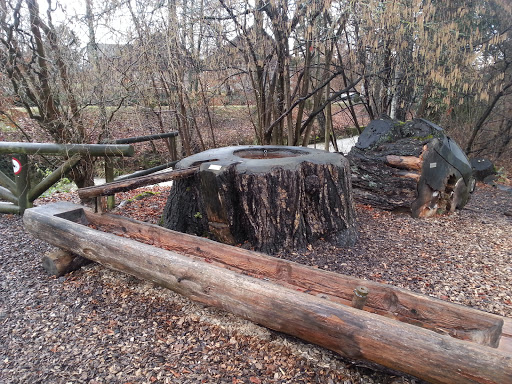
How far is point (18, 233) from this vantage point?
3.71m

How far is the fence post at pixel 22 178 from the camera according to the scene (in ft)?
13.1

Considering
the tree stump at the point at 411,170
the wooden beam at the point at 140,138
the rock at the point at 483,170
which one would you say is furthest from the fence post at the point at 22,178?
the rock at the point at 483,170

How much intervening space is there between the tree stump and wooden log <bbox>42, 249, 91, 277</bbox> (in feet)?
11.0

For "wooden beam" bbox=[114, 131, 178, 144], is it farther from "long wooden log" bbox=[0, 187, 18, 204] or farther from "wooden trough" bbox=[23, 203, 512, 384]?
"wooden trough" bbox=[23, 203, 512, 384]

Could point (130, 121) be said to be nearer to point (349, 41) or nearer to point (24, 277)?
point (24, 277)

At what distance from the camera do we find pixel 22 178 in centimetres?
409

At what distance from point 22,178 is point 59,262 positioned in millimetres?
1909

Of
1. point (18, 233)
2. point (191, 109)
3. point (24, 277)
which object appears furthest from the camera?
point (191, 109)

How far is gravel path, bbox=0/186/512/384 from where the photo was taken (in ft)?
5.95

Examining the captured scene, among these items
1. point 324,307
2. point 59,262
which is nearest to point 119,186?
point 59,262

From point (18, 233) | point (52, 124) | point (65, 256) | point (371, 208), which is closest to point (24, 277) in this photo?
point (65, 256)

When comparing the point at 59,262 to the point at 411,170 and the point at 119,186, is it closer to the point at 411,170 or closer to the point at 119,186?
the point at 119,186

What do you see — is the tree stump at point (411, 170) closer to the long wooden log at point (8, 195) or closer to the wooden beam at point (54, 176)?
the wooden beam at point (54, 176)

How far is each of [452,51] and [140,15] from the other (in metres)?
4.24
